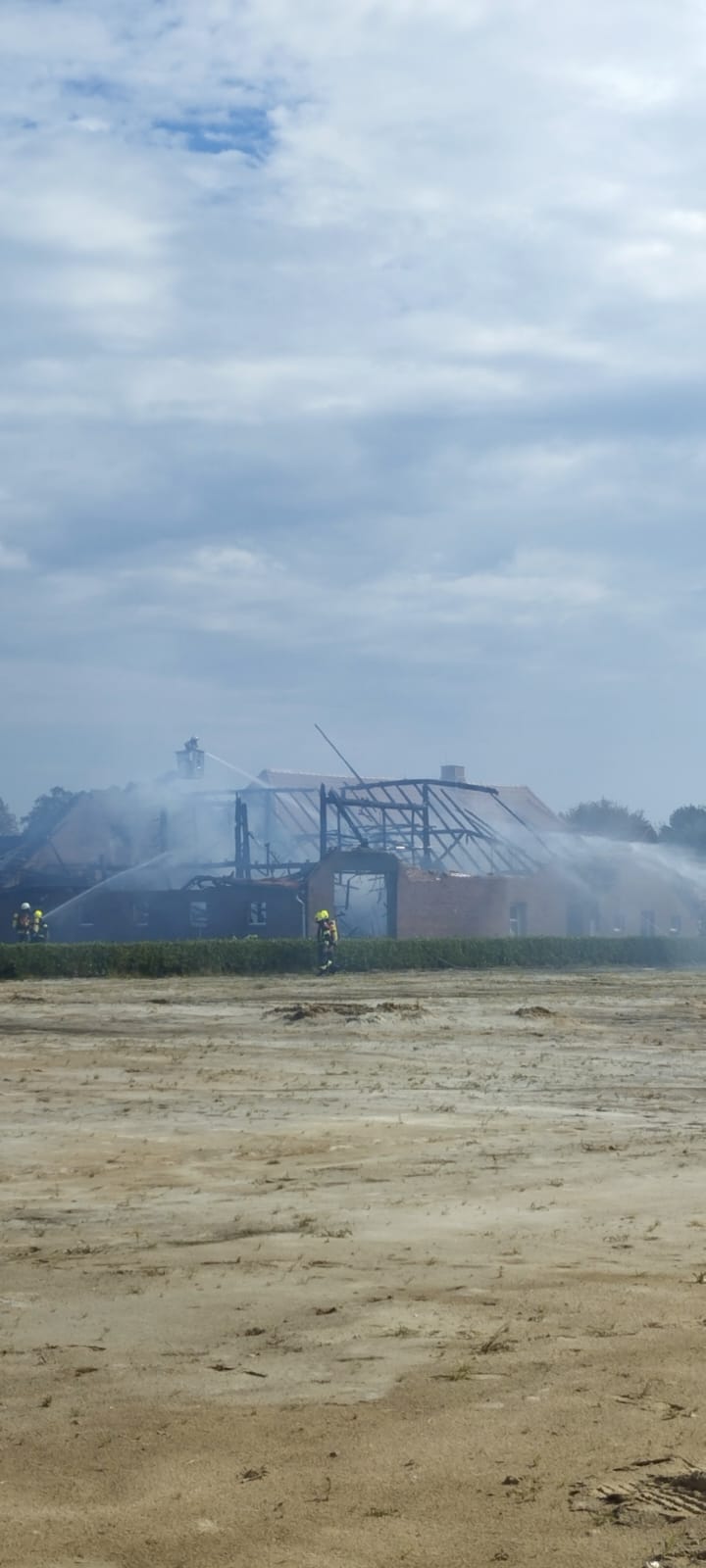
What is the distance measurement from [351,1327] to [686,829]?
4090 inches

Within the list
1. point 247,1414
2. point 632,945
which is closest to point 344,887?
point 632,945

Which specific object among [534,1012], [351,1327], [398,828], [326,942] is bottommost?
[351,1327]

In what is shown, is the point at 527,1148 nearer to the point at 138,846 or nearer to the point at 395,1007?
the point at 395,1007

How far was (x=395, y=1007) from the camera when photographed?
2959 centimetres

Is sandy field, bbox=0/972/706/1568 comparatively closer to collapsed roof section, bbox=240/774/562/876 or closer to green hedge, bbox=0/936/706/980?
green hedge, bbox=0/936/706/980

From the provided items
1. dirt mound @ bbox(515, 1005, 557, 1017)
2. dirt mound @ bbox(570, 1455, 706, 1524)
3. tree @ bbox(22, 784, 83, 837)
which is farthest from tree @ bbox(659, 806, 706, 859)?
A: dirt mound @ bbox(570, 1455, 706, 1524)

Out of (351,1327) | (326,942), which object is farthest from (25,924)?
(351,1327)

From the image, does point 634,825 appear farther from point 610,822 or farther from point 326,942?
point 326,942

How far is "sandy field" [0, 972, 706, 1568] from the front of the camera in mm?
5289

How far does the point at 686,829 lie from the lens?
109m

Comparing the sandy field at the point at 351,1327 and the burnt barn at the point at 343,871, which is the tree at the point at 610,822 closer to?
the burnt barn at the point at 343,871

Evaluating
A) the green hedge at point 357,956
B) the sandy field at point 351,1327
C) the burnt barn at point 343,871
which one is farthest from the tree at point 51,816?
the sandy field at point 351,1327

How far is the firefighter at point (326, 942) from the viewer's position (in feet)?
138

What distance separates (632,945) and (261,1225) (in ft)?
140
